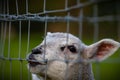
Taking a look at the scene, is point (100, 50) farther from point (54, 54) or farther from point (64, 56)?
point (54, 54)

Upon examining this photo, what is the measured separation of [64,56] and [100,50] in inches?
12.9

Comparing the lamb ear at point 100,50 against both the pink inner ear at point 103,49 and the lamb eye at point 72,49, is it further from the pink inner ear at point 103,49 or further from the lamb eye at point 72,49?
the lamb eye at point 72,49

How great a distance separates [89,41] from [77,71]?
16.3ft

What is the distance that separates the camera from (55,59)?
359 centimetres

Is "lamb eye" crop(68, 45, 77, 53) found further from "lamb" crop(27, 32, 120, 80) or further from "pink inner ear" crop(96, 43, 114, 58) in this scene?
"pink inner ear" crop(96, 43, 114, 58)

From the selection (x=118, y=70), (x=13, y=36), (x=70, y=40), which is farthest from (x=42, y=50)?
(x=13, y=36)

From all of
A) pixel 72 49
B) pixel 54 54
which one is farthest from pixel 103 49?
pixel 54 54

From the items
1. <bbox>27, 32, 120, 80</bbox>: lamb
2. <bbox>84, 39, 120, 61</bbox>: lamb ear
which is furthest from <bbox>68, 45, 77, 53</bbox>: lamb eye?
<bbox>84, 39, 120, 61</bbox>: lamb ear

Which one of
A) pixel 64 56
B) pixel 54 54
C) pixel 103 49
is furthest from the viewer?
pixel 103 49

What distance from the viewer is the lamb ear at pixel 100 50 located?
389 centimetres

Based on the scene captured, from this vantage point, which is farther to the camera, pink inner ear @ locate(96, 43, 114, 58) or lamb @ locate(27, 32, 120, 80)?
pink inner ear @ locate(96, 43, 114, 58)

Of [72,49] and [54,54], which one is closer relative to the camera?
[54,54]

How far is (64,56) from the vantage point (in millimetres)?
3809

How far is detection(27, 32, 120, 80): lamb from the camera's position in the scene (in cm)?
359
